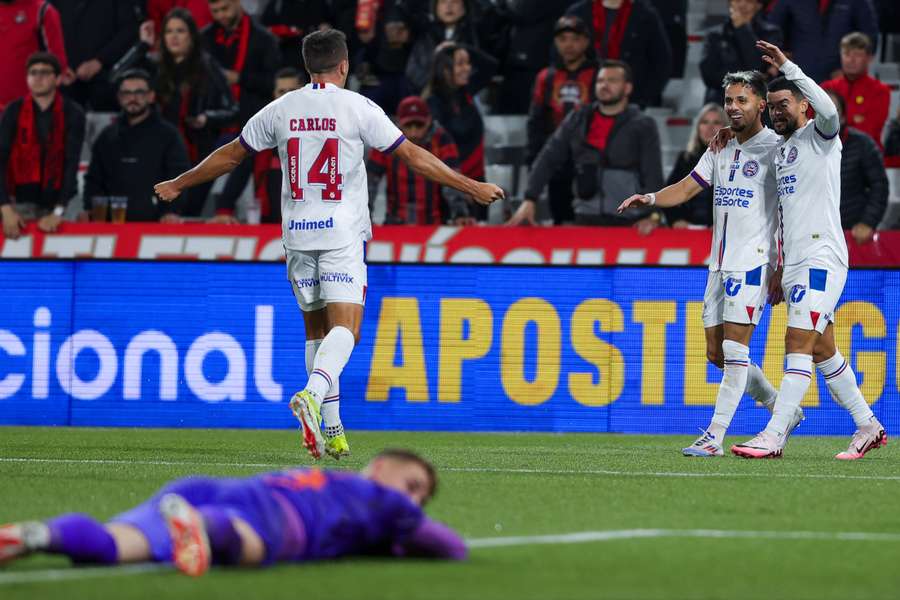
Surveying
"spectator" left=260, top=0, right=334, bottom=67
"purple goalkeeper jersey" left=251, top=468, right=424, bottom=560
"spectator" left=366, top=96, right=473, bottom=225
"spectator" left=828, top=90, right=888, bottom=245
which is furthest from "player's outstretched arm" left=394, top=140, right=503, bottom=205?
"spectator" left=260, top=0, right=334, bottom=67

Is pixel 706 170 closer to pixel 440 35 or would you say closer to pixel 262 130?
pixel 262 130

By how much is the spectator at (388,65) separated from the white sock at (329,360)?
6.95 meters

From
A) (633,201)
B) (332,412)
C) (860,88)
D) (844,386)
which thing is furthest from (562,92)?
(332,412)

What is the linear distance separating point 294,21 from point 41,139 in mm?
3032

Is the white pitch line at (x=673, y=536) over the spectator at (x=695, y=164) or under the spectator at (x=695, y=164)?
under

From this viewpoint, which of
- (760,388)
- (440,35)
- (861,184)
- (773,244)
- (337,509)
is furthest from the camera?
(440,35)

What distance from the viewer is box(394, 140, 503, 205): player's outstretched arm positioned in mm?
8828

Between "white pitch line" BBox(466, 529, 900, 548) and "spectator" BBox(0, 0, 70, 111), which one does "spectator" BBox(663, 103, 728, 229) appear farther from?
"white pitch line" BBox(466, 529, 900, 548)

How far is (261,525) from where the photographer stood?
15.5 feet

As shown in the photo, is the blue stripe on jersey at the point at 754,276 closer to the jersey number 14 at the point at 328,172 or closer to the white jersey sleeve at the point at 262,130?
the jersey number 14 at the point at 328,172

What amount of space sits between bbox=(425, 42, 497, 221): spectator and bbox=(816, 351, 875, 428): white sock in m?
5.23

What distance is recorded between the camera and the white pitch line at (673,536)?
5.75 metres

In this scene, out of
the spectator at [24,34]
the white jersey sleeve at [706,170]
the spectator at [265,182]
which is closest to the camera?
the white jersey sleeve at [706,170]

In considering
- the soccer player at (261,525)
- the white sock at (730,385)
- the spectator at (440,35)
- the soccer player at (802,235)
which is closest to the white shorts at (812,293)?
the soccer player at (802,235)
